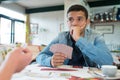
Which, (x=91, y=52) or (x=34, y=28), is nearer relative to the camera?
(x=91, y=52)

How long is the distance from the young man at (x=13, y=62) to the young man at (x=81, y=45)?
0.86 meters

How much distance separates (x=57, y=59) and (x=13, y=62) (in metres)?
0.92

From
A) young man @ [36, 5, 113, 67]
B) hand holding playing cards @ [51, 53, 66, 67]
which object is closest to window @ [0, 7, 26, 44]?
young man @ [36, 5, 113, 67]

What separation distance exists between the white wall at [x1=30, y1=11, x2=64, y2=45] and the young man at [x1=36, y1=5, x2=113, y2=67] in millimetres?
5977

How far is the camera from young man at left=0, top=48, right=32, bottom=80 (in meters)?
0.58

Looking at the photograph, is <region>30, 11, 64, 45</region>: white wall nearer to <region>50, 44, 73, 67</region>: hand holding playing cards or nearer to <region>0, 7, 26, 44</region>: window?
<region>0, 7, 26, 44</region>: window

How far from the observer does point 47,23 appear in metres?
8.09

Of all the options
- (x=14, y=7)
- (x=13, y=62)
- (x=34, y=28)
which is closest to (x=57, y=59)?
(x=13, y=62)

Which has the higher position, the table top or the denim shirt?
the denim shirt

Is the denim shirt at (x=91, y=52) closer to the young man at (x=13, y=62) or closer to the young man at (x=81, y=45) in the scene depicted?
the young man at (x=81, y=45)

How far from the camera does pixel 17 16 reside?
818 centimetres

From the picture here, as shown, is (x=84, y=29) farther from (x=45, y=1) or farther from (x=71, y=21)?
(x=45, y=1)

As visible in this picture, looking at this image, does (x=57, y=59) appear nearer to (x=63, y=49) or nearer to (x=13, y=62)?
(x=63, y=49)

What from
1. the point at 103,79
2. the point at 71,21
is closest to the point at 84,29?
the point at 71,21
